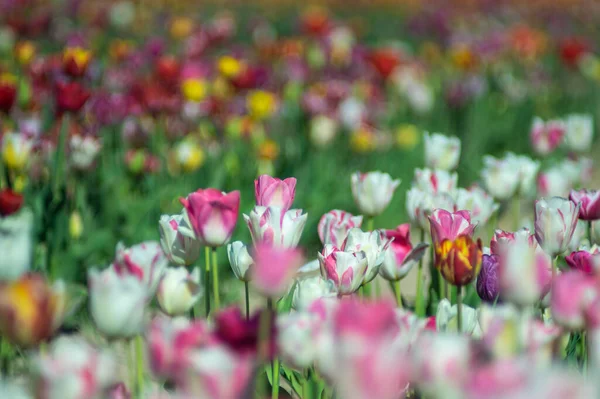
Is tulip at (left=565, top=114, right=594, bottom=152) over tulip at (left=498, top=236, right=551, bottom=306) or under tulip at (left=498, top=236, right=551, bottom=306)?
under

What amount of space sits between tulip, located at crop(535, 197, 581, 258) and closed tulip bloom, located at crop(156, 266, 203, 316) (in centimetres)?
58

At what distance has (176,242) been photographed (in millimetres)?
1397

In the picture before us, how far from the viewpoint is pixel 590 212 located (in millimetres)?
1551

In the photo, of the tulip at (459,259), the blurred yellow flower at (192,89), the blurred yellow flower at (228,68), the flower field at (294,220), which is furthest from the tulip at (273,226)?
the blurred yellow flower at (228,68)

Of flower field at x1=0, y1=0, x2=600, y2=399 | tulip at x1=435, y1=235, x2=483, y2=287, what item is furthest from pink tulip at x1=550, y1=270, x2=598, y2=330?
tulip at x1=435, y1=235, x2=483, y2=287

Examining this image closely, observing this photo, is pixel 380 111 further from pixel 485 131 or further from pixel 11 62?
pixel 11 62

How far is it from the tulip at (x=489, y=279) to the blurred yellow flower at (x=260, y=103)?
242 centimetres

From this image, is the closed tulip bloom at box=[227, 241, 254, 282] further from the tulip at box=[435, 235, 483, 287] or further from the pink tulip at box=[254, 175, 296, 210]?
the tulip at box=[435, 235, 483, 287]

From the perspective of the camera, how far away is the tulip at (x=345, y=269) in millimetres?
1265

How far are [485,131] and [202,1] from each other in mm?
7146

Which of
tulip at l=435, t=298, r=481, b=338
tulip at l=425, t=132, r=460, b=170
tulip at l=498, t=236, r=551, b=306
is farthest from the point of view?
tulip at l=425, t=132, r=460, b=170

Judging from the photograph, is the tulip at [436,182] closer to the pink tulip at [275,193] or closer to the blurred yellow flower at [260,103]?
the pink tulip at [275,193]

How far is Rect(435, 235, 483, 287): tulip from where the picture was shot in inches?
48.4

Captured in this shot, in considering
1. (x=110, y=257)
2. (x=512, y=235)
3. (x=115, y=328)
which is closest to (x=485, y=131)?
(x=110, y=257)
